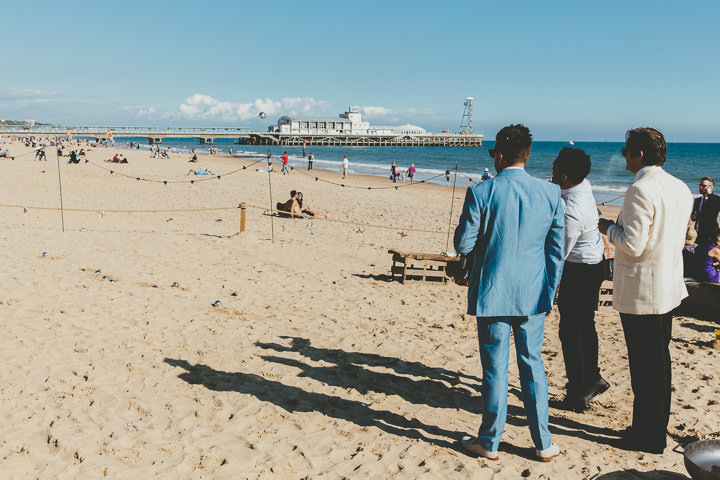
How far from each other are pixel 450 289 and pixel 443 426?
455 centimetres

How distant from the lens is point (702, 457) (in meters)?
2.72

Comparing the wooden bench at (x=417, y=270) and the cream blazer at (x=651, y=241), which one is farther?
the wooden bench at (x=417, y=270)

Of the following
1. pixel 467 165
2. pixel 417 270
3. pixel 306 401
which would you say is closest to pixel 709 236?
pixel 417 270

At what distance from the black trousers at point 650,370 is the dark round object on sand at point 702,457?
52 cm

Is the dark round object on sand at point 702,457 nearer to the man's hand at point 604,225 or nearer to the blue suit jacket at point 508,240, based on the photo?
the blue suit jacket at point 508,240

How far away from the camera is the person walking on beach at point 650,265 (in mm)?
3094

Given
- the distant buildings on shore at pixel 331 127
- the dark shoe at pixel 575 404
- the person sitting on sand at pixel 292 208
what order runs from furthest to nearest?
the distant buildings on shore at pixel 331 127 < the person sitting on sand at pixel 292 208 < the dark shoe at pixel 575 404

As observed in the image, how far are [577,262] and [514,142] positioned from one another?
1249mm

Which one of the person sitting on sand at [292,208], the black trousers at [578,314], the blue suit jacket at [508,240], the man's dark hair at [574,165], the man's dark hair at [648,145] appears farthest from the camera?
the person sitting on sand at [292,208]

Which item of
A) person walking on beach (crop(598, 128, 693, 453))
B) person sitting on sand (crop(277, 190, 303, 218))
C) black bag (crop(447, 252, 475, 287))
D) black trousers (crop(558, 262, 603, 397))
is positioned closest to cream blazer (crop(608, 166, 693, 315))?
person walking on beach (crop(598, 128, 693, 453))

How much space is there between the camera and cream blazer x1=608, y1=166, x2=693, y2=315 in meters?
3.08

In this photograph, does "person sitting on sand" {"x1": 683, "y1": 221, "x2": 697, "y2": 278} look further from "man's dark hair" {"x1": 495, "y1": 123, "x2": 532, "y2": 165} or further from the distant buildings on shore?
the distant buildings on shore

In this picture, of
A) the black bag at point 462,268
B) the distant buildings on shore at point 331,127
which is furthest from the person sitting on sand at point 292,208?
the distant buildings on shore at point 331,127

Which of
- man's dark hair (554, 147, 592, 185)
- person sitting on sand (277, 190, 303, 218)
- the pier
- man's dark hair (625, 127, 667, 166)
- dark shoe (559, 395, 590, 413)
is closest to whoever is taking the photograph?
man's dark hair (625, 127, 667, 166)
